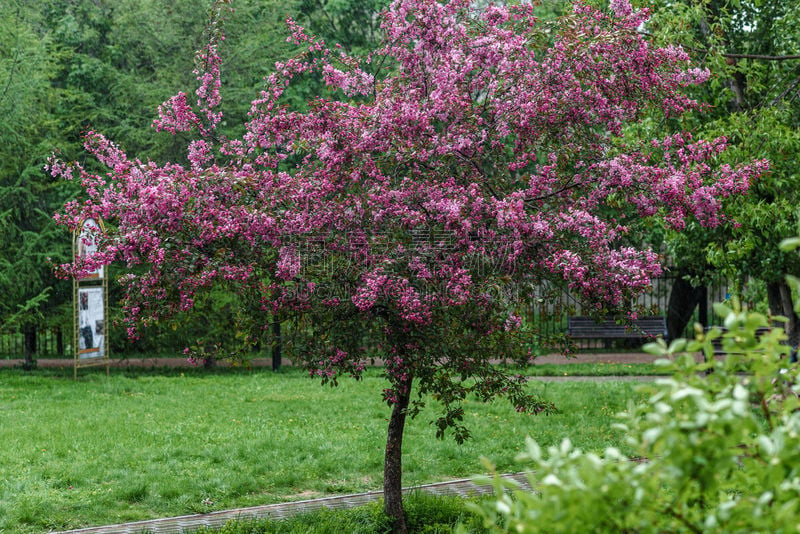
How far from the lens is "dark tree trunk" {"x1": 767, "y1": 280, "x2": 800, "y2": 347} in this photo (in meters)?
11.7

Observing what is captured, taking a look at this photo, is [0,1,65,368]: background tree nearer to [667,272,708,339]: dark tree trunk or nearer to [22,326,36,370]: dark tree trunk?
[22,326,36,370]: dark tree trunk

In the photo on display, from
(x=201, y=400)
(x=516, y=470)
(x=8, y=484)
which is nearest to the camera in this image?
(x=8, y=484)

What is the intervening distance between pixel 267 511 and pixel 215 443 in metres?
2.77

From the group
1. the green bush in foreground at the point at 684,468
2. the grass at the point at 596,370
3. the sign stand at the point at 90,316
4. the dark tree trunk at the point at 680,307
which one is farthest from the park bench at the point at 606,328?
the green bush in foreground at the point at 684,468

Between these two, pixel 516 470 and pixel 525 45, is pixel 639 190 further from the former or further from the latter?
pixel 516 470

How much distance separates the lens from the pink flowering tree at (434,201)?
5789mm

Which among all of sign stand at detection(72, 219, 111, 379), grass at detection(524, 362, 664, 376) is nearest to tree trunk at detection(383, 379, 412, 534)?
grass at detection(524, 362, 664, 376)

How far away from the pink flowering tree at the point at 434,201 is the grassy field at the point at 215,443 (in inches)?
99.3

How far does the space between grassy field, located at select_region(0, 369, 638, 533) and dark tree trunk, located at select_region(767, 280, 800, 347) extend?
2565 millimetres

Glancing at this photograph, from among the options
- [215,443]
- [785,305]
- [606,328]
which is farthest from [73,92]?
[785,305]

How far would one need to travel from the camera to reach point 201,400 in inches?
533

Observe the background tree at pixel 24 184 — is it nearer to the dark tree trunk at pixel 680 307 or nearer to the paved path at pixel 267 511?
the paved path at pixel 267 511

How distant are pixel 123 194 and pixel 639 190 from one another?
3.58 m

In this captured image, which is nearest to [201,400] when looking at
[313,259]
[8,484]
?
[8,484]
